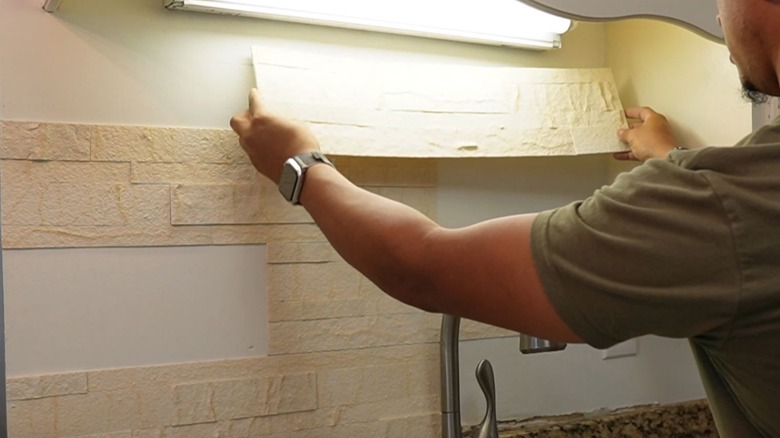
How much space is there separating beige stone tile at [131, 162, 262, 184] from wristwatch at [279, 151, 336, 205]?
0.20m

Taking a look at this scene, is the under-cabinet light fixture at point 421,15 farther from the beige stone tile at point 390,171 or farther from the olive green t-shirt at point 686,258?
the olive green t-shirt at point 686,258

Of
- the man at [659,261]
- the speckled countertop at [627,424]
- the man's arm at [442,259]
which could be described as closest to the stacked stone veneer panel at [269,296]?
the speckled countertop at [627,424]

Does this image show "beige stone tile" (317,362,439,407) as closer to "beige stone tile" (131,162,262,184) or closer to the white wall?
the white wall

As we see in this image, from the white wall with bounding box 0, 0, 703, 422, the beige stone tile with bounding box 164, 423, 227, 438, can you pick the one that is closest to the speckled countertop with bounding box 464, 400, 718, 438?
the white wall with bounding box 0, 0, 703, 422

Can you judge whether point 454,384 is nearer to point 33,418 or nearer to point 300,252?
point 300,252

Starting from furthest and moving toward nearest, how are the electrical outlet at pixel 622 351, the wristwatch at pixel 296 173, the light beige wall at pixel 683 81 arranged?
the electrical outlet at pixel 622 351 < the light beige wall at pixel 683 81 < the wristwatch at pixel 296 173

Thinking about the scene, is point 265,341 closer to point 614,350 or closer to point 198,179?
point 198,179

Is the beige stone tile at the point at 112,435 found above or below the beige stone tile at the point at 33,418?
below

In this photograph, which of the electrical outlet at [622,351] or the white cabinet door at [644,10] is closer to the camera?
the white cabinet door at [644,10]

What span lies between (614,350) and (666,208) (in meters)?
0.81

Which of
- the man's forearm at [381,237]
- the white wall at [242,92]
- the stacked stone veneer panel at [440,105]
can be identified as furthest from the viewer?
the stacked stone veneer panel at [440,105]

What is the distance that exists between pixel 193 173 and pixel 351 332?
32 centimetres

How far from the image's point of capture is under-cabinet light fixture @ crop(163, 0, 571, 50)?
1.04 m

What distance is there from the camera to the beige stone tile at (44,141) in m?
0.96
